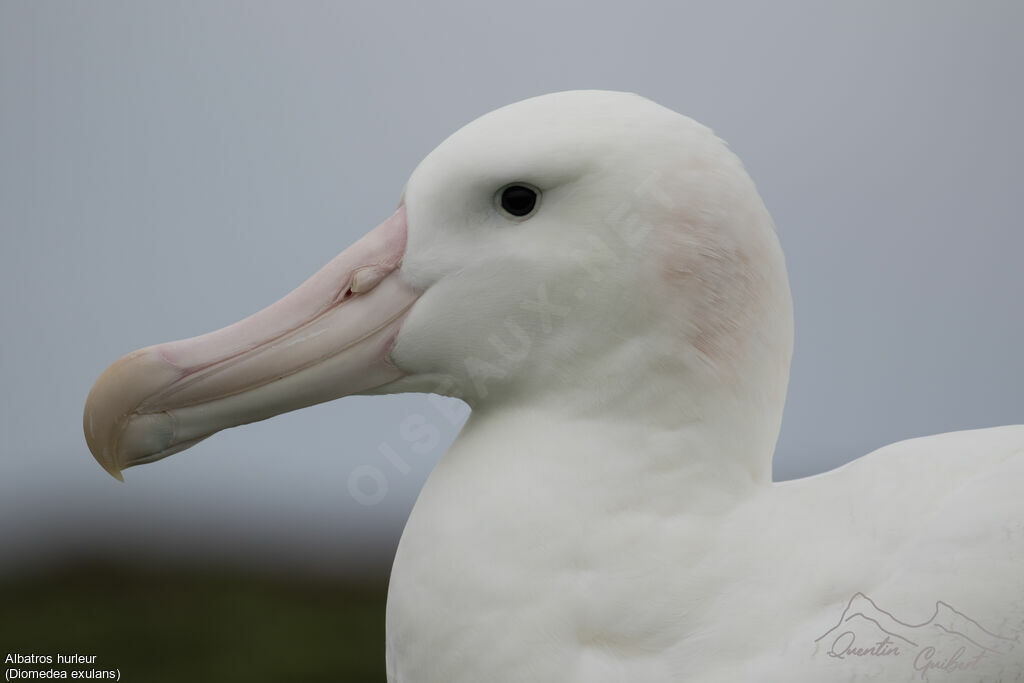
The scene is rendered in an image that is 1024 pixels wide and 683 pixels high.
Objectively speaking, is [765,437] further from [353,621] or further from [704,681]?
[353,621]

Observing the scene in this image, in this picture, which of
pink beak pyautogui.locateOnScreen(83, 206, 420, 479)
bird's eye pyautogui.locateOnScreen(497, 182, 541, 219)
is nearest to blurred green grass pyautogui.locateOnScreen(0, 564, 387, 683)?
pink beak pyautogui.locateOnScreen(83, 206, 420, 479)

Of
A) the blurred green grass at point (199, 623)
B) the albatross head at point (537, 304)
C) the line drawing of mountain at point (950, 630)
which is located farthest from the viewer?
the blurred green grass at point (199, 623)

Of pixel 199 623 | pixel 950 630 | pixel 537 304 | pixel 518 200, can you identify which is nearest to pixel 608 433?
pixel 537 304

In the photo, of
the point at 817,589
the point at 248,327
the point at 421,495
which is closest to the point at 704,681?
the point at 817,589

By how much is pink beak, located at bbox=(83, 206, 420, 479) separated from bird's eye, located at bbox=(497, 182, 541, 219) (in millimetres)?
156

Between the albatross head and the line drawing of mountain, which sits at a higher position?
the albatross head

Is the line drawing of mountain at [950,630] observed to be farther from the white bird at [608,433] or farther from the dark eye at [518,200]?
the dark eye at [518,200]

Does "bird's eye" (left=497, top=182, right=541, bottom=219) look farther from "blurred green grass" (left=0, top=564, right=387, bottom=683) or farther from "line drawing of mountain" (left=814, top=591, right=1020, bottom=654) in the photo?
"blurred green grass" (left=0, top=564, right=387, bottom=683)

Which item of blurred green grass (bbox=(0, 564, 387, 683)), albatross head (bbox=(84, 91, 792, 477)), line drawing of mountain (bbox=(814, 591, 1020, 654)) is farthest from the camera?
blurred green grass (bbox=(0, 564, 387, 683))

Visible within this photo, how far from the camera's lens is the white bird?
3.85 feet

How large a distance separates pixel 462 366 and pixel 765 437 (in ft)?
1.42

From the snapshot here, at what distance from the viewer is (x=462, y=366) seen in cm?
135

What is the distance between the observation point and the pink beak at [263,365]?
135cm

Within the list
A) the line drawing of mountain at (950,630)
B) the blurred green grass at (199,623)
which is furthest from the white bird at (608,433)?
the blurred green grass at (199,623)
